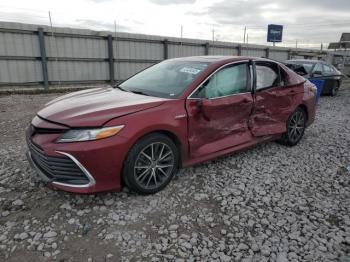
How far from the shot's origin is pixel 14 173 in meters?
3.77

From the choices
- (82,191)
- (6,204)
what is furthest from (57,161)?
(6,204)

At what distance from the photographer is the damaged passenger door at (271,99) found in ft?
14.2

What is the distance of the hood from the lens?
288cm

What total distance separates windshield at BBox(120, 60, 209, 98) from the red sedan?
0.05ft

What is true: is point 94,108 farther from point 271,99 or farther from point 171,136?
point 271,99

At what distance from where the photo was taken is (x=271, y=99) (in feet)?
14.9

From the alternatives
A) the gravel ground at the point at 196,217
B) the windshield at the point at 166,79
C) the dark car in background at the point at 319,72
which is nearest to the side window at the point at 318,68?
the dark car in background at the point at 319,72

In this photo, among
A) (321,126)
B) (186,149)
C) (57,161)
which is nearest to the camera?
(57,161)

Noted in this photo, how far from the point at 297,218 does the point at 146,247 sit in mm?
1592

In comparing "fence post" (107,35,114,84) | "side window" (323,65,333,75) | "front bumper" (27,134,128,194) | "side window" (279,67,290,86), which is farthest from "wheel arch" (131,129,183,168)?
"side window" (323,65,333,75)

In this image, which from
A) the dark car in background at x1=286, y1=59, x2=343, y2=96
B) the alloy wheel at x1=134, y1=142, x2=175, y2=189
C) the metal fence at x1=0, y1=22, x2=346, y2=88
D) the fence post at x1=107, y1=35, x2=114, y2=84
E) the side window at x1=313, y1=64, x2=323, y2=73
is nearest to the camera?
the alloy wheel at x1=134, y1=142, x2=175, y2=189

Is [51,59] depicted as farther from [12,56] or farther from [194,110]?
[194,110]

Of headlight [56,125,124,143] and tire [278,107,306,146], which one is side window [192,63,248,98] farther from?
tire [278,107,306,146]

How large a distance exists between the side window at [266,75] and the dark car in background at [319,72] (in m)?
5.85
